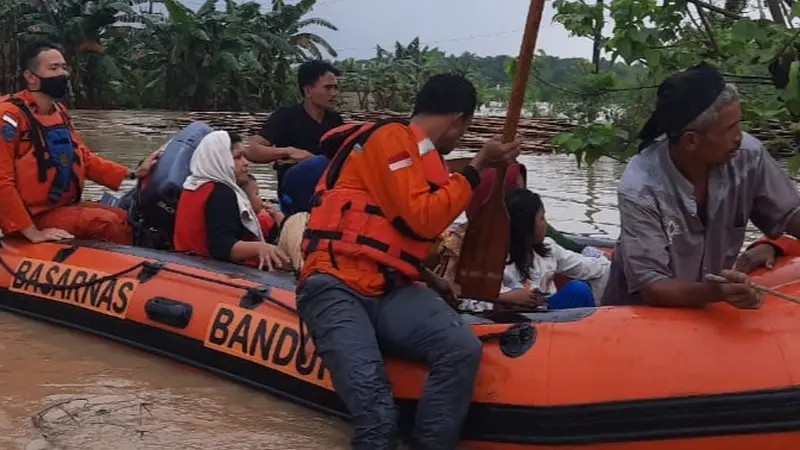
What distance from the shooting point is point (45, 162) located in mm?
5551

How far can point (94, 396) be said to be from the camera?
4242mm

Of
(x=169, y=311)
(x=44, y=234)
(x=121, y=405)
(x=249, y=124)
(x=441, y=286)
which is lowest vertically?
(x=249, y=124)

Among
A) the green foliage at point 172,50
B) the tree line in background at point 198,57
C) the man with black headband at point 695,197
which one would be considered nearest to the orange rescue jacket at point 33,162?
the man with black headband at point 695,197

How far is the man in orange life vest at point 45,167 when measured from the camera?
17.8ft

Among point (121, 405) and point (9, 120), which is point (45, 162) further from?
point (121, 405)

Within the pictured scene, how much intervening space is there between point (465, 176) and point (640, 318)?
75cm

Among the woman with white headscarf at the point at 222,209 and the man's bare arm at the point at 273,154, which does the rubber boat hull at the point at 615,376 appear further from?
the man's bare arm at the point at 273,154

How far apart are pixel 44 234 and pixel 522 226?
107 inches

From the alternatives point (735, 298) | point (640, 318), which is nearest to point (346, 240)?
point (640, 318)

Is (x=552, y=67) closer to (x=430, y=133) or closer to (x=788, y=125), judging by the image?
(x=788, y=125)

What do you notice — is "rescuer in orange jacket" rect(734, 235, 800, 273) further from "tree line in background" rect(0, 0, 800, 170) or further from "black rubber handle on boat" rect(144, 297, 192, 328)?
"tree line in background" rect(0, 0, 800, 170)

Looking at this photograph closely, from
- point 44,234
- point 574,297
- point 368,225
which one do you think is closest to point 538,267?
point 574,297

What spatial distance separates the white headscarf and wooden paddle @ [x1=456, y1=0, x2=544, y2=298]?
1.31 m

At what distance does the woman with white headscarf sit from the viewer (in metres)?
4.79
